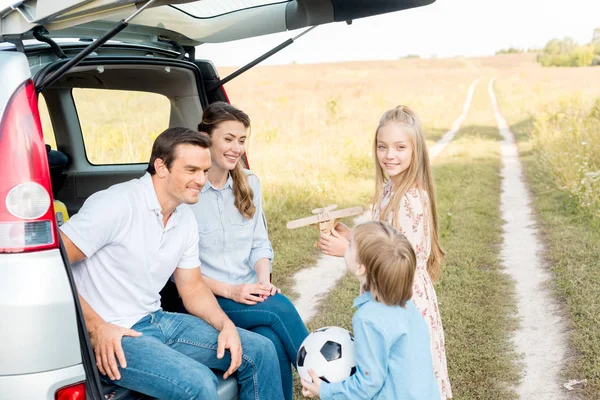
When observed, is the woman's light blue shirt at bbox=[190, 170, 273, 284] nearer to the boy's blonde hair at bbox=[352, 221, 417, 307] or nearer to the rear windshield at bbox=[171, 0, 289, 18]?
the rear windshield at bbox=[171, 0, 289, 18]

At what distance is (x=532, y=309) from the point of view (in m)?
5.45

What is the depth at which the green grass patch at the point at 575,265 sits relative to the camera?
4.31 m

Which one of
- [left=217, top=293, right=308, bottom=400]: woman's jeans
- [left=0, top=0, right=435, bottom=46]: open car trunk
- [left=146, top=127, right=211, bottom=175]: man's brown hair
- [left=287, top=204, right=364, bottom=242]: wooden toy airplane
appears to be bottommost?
[left=217, top=293, right=308, bottom=400]: woman's jeans

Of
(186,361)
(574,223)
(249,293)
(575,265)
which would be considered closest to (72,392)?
(186,361)

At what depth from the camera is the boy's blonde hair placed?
96.7 inches

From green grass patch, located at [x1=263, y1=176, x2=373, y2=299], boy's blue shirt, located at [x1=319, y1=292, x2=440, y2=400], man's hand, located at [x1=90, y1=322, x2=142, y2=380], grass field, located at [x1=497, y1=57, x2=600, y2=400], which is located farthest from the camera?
green grass patch, located at [x1=263, y1=176, x2=373, y2=299]

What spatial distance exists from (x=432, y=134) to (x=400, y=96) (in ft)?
42.4

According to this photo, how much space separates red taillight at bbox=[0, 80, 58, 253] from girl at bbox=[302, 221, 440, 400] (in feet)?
3.45

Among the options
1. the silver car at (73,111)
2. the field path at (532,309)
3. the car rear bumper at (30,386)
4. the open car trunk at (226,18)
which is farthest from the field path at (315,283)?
the car rear bumper at (30,386)

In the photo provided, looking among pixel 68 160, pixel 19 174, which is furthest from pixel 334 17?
pixel 68 160

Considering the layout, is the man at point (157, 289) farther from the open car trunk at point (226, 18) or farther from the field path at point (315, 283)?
the field path at point (315, 283)

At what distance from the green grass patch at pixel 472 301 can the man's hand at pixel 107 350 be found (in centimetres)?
215

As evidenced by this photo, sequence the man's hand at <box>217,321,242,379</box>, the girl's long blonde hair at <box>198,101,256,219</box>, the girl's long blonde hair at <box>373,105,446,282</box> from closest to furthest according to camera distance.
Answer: the man's hand at <box>217,321,242,379</box> → the girl's long blonde hair at <box>373,105,446,282</box> → the girl's long blonde hair at <box>198,101,256,219</box>

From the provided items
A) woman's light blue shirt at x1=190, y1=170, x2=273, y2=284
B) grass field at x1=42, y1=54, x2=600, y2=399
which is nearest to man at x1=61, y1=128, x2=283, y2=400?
woman's light blue shirt at x1=190, y1=170, x2=273, y2=284
